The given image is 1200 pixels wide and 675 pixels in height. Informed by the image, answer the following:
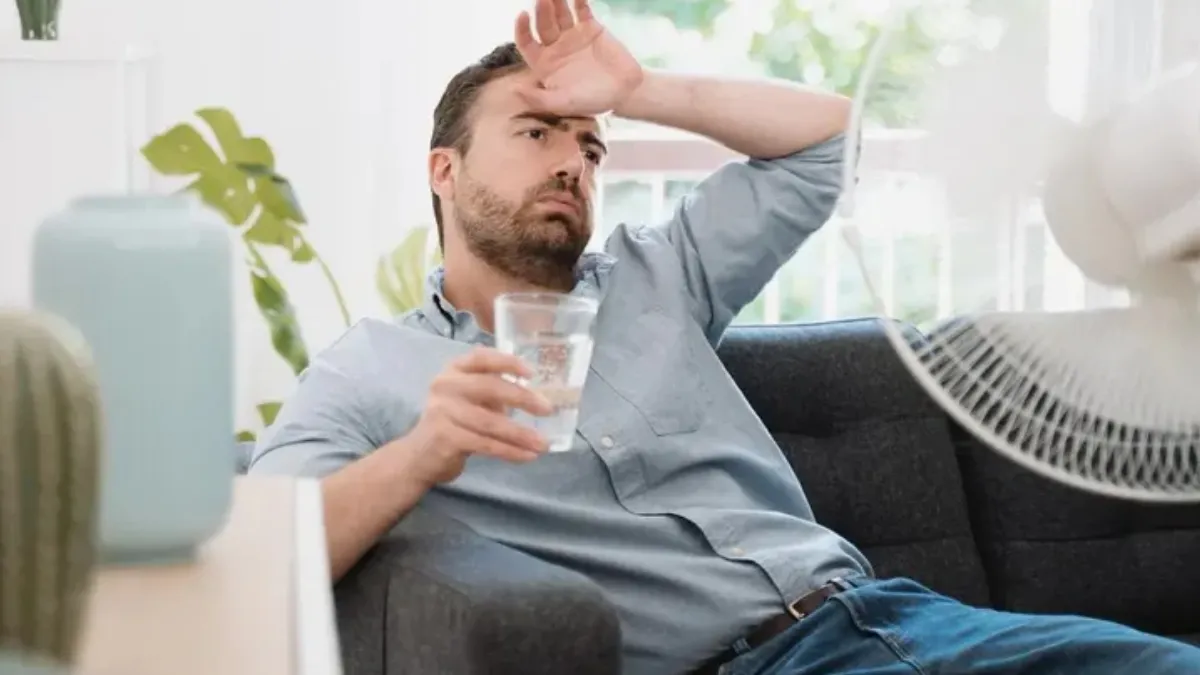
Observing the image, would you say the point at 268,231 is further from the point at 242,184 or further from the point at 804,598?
the point at 804,598

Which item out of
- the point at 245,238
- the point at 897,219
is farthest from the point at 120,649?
the point at 245,238

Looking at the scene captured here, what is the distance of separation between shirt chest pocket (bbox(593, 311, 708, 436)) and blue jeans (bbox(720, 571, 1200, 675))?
292 mm

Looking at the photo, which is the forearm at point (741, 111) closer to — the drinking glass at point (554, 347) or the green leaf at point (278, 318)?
the drinking glass at point (554, 347)

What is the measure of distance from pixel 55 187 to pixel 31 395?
2121mm

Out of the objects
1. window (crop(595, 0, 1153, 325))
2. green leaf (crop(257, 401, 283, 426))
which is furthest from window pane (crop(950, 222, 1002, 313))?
green leaf (crop(257, 401, 283, 426))

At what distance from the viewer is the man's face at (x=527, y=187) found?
1936 millimetres

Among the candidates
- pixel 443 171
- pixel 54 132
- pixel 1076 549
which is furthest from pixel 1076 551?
pixel 54 132

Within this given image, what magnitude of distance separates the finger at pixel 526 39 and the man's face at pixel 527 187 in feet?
0.23

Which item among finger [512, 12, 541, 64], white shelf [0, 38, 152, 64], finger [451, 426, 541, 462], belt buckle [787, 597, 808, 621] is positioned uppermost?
finger [512, 12, 541, 64]

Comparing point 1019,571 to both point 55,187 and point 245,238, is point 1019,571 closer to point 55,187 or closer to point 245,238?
point 245,238

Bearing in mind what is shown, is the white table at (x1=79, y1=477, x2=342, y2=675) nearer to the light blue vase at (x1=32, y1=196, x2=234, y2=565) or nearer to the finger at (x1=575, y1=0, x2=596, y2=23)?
the light blue vase at (x1=32, y1=196, x2=234, y2=565)

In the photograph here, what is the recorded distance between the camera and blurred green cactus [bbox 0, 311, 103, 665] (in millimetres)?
575

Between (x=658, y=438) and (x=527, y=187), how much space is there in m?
0.34

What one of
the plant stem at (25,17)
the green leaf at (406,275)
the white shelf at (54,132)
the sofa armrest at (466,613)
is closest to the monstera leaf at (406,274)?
the green leaf at (406,275)
